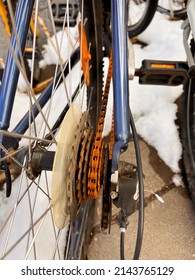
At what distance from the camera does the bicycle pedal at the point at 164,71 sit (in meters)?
0.86

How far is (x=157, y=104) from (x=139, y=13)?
0.45m

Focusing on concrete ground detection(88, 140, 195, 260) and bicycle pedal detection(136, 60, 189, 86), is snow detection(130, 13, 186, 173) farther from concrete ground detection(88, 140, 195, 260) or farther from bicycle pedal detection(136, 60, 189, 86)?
bicycle pedal detection(136, 60, 189, 86)

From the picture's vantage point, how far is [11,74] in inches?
20.8

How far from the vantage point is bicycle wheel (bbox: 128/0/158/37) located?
1080 millimetres

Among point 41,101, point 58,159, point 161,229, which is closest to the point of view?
point 58,159

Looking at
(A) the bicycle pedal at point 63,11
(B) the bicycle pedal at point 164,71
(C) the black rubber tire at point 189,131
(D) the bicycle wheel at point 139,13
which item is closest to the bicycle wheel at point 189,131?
(C) the black rubber tire at point 189,131

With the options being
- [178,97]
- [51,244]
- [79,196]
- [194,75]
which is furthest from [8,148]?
[178,97]

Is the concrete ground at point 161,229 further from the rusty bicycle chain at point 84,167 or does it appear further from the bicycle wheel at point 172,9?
the bicycle wheel at point 172,9

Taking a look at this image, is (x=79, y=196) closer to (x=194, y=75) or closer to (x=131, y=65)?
(x=131, y=65)

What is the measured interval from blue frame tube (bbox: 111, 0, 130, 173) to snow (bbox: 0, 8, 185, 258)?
0.45 metres

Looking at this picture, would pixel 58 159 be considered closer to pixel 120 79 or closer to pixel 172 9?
pixel 120 79

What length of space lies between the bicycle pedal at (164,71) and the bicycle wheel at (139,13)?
0.16 m

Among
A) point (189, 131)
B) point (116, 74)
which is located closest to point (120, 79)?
point (116, 74)
